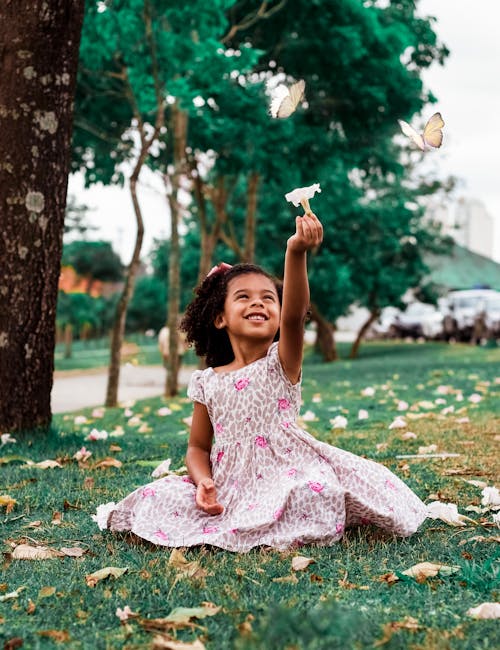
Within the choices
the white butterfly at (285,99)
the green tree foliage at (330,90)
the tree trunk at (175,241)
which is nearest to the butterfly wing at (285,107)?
the white butterfly at (285,99)

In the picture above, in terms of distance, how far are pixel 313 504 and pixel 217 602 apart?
0.77 metres

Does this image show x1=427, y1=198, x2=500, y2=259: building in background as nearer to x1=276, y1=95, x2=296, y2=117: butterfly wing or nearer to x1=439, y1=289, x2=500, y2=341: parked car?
x1=439, y1=289, x2=500, y2=341: parked car

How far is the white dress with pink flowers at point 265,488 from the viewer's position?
9.95 feet

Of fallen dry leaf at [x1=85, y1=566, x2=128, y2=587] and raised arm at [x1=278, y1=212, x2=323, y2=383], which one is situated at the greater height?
raised arm at [x1=278, y1=212, x2=323, y2=383]

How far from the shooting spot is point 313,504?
305 centimetres

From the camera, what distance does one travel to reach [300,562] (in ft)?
8.93

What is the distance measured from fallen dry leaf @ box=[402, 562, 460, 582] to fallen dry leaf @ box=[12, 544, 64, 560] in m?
1.27

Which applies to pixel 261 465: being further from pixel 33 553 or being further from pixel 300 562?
pixel 33 553

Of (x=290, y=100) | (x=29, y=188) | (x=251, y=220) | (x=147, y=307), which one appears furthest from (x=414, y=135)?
(x=147, y=307)

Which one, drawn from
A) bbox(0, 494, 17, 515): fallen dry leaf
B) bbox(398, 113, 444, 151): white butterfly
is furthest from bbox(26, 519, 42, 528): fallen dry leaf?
bbox(398, 113, 444, 151): white butterfly

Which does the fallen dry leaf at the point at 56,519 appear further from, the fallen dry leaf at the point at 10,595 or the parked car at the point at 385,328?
the parked car at the point at 385,328

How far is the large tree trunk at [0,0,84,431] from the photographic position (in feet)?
18.4

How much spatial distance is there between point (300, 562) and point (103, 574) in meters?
0.64

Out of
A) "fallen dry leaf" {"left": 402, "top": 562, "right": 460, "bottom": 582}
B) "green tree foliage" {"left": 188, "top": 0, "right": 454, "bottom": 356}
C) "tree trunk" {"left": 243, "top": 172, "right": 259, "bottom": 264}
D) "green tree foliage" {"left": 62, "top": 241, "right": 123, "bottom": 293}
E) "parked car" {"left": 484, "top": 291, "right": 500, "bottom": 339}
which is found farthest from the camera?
"green tree foliage" {"left": 62, "top": 241, "right": 123, "bottom": 293}
